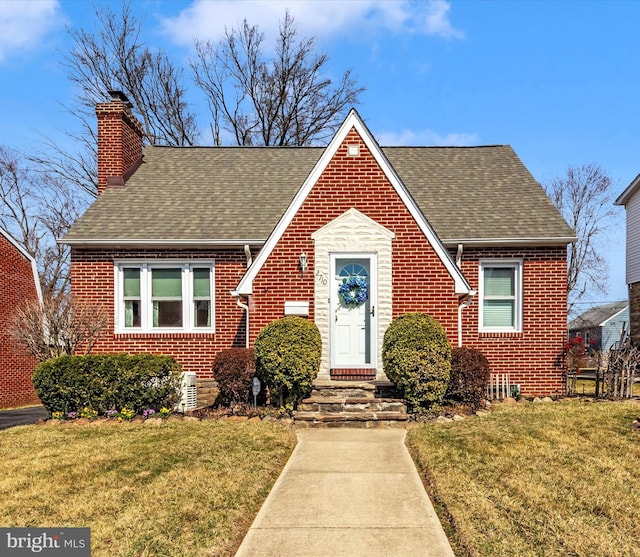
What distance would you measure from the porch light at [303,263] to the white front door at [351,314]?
0.56 meters

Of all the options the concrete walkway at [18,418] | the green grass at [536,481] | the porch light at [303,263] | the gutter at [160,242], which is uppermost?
the gutter at [160,242]

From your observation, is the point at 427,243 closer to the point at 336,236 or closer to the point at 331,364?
the point at 336,236

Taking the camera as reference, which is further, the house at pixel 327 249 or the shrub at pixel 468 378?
the house at pixel 327 249

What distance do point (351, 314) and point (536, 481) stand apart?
5.98 m

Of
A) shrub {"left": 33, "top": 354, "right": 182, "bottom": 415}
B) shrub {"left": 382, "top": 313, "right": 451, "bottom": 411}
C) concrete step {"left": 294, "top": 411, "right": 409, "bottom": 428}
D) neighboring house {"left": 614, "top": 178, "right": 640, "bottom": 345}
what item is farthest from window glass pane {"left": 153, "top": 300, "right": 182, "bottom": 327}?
neighboring house {"left": 614, "top": 178, "right": 640, "bottom": 345}

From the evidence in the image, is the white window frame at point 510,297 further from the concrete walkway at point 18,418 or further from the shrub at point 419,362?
the concrete walkway at point 18,418

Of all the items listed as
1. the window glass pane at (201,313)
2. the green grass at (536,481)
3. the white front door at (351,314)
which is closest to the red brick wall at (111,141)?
the window glass pane at (201,313)

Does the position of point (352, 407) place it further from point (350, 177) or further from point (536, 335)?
point (536, 335)

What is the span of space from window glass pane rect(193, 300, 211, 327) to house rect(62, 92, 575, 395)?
25 millimetres

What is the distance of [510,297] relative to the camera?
13906 millimetres

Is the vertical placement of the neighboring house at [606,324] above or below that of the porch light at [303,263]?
below

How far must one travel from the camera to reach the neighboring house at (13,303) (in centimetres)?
2234

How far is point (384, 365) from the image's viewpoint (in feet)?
35.6

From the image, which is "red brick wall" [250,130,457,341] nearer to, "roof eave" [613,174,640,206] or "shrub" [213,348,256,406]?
"shrub" [213,348,256,406]
